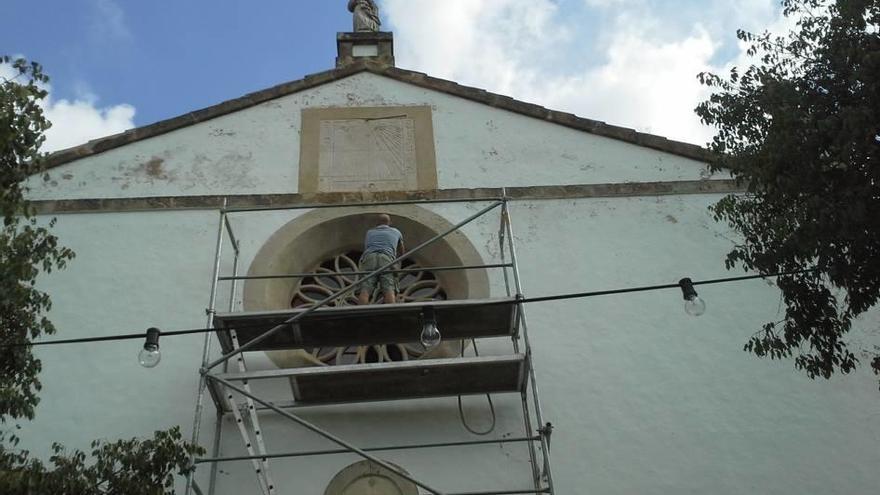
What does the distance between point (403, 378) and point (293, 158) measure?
3.55 metres

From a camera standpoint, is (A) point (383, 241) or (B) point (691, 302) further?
(A) point (383, 241)

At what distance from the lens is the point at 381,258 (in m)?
8.25

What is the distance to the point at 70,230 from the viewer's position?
30.8 ft

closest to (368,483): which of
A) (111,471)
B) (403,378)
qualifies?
(403,378)

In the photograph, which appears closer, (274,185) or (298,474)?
(298,474)

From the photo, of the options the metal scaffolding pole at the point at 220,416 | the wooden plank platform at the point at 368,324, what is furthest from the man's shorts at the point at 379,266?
the metal scaffolding pole at the point at 220,416

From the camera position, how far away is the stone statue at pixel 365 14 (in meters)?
12.4

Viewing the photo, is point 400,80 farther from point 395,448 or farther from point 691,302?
point 691,302

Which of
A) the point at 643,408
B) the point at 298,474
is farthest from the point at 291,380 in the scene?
the point at 643,408

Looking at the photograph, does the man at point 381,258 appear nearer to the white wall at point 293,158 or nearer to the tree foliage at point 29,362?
the white wall at point 293,158

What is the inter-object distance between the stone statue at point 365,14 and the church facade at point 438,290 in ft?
3.50

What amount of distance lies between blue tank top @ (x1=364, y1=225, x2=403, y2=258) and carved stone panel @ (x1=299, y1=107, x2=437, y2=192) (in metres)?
1.61

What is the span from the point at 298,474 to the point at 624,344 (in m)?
2.98

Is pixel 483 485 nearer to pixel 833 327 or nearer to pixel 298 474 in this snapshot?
pixel 298 474
